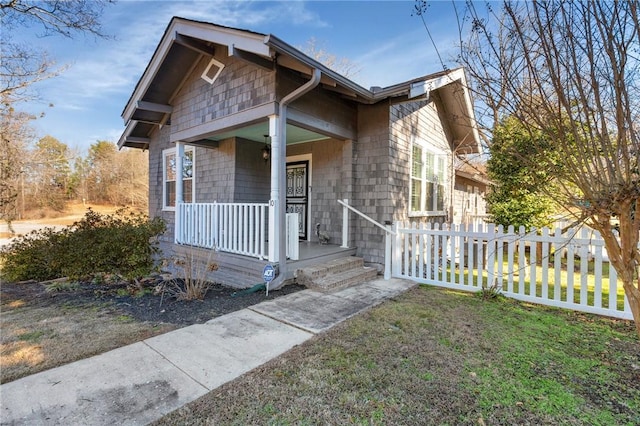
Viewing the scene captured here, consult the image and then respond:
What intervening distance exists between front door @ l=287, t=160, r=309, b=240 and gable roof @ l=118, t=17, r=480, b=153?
230 centimetres

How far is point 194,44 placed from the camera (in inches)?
255

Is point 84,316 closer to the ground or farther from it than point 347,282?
closer to the ground

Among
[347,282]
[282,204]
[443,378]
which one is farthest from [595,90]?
[347,282]

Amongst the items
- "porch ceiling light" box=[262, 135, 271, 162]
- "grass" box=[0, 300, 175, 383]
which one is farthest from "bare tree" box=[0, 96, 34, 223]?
"porch ceiling light" box=[262, 135, 271, 162]

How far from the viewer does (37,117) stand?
13.1m

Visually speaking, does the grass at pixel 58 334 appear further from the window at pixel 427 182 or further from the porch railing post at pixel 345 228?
the window at pixel 427 182

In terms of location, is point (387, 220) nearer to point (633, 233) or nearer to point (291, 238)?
point (291, 238)

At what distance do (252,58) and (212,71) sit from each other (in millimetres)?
2049

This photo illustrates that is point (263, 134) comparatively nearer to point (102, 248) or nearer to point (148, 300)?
point (102, 248)

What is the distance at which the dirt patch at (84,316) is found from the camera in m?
3.10

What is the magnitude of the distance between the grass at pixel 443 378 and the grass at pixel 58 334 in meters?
1.66

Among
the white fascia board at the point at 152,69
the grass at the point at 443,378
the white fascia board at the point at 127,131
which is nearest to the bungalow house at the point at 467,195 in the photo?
the grass at the point at 443,378

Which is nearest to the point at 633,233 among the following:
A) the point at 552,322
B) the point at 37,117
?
the point at 552,322

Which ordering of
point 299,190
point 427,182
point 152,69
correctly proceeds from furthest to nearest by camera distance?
point 427,182
point 299,190
point 152,69
